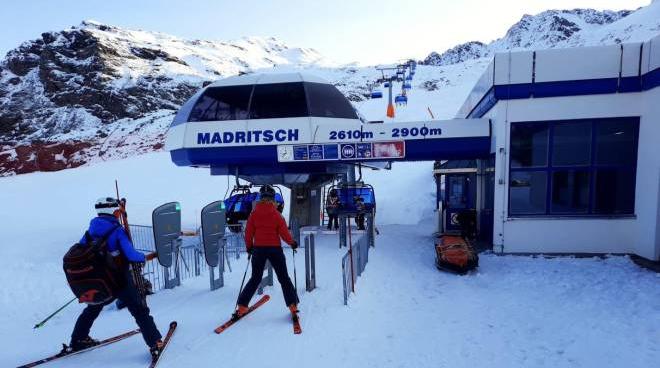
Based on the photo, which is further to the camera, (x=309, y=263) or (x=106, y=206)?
(x=309, y=263)

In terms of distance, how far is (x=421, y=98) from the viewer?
157 feet

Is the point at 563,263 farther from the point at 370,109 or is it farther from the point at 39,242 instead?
the point at 370,109

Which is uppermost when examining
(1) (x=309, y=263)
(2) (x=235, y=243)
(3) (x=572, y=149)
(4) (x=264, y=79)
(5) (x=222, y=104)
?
(4) (x=264, y=79)

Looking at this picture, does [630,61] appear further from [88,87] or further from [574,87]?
[88,87]

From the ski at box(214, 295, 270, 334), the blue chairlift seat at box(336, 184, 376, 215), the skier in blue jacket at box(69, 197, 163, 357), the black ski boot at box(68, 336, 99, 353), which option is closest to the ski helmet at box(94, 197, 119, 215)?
the skier in blue jacket at box(69, 197, 163, 357)

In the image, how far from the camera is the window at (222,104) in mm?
11070

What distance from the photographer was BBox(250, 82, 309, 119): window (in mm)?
11047

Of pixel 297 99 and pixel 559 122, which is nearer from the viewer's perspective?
pixel 559 122

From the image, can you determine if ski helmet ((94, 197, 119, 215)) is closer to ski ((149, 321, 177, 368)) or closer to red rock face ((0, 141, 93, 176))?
ski ((149, 321, 177, 368))

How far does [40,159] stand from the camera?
34219mm

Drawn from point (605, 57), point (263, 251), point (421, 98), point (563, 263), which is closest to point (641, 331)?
point (563, 263)

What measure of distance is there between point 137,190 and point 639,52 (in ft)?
91.5

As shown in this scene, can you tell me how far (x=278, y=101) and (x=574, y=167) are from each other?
834 cm

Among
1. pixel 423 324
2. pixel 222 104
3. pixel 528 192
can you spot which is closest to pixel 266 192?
pixel 423 324
